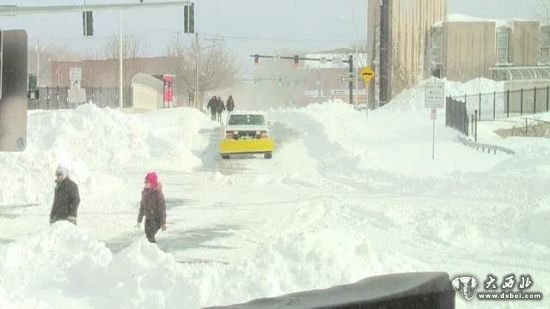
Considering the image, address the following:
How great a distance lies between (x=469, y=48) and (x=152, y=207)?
1967 inches

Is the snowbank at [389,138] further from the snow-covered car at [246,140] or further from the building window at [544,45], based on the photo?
the building window at [544,45]

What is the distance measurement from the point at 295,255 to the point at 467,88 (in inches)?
1769

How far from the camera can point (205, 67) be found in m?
95.6

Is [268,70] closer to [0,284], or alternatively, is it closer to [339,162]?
[339,162]

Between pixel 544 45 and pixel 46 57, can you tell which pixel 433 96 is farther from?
pixel 46 57

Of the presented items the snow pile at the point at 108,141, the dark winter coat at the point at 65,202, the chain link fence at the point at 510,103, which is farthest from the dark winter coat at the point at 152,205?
the chain link fence at the point at 510,103

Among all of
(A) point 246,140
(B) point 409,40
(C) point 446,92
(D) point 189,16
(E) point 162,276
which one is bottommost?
(E) point 162,276

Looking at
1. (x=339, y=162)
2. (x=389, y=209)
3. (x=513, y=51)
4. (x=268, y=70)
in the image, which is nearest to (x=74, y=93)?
(x=339, y=162)

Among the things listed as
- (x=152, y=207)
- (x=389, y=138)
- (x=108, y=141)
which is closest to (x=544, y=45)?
(x=389, y=138)

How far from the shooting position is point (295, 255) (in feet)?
27.7

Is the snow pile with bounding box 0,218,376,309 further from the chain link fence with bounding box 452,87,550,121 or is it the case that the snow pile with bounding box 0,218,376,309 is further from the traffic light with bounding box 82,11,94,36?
the chain link fence with bounding box 452,87,550,121

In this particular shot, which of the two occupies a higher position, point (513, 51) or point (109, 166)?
point (513, 51)

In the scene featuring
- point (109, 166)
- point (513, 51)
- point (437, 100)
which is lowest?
point (109, 166)

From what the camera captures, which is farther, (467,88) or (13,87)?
(467,88)
